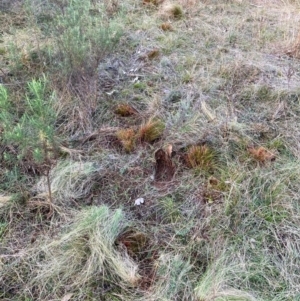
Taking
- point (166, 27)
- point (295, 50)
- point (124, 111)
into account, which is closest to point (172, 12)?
point (166, 27)

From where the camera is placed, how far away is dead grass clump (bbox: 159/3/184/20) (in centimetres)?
377

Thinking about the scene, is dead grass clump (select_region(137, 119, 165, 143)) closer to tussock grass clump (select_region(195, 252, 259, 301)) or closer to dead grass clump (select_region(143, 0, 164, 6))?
tussock grass clump (select_region(195, 252, 259, 301))

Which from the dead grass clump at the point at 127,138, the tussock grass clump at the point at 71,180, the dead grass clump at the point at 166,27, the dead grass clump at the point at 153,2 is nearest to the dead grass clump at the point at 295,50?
the dead grass clump at the point at 166,27

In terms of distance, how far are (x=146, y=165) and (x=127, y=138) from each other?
23cm

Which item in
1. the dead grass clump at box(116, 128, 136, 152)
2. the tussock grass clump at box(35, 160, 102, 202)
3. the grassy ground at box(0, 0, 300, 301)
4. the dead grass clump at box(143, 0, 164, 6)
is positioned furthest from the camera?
the dead grass clump at box(143, 0, 164, 6)

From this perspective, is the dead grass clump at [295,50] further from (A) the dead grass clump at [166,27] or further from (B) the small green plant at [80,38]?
(B) the small green plant at [80,38]

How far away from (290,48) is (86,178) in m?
2.18

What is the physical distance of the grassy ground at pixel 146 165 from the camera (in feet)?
5.53

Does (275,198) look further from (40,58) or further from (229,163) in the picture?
(40,58)

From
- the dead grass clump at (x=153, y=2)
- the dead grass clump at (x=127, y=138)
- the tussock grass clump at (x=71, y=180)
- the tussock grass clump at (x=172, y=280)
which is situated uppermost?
the dead grass clump at (x=153, y=2)

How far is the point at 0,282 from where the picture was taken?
5.45 feet

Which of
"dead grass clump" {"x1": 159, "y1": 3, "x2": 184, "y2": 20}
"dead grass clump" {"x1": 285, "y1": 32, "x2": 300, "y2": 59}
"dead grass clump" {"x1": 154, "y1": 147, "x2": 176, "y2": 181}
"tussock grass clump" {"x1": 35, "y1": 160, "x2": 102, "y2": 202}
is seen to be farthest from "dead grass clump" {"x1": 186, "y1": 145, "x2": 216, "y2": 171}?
"dead grass clump" {"x1": 159, "y1": 3, "x2": 184, "y2": 20}

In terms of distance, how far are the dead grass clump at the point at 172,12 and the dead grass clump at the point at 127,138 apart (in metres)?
1.89

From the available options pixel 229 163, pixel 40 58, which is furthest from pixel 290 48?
pixel 40 58
